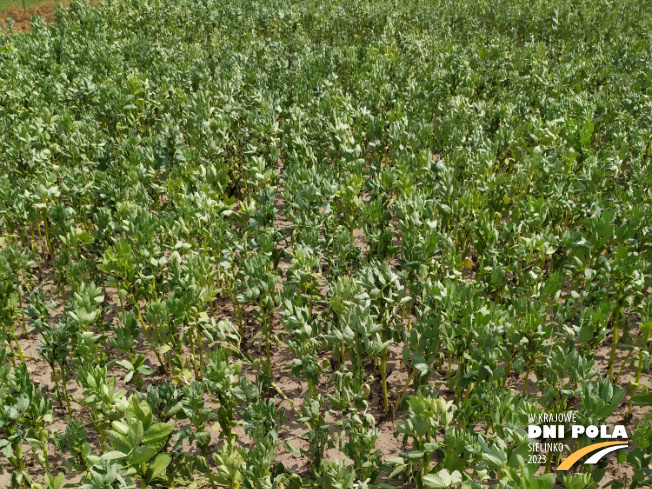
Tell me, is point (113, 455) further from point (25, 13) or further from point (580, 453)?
point (25, 13)

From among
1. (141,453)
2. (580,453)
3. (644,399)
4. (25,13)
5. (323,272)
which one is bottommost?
(580,453)

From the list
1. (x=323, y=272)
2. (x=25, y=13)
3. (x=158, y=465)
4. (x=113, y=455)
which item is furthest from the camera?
(x=25, y=13)

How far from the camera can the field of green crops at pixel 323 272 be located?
3303mm

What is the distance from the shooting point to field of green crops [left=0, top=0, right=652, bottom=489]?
3303 millimetres

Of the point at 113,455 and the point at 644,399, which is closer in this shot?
the point at 113,455

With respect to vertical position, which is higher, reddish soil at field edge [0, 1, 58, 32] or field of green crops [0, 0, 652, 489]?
reddish soil at field edge [0, 1, 58, 32]

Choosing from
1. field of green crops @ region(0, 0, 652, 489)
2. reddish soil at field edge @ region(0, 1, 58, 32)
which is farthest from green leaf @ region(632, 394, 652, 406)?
reddish soil at field edge @ region(0, 1, 58, 32)

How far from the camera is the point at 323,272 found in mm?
5691

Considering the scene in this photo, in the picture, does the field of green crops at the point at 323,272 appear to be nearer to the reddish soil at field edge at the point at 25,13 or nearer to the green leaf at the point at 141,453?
the green leaf at the point at 141,453

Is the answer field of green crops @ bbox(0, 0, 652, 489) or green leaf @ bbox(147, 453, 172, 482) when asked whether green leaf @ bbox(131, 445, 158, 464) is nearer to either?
field of green crops @ bbox(0, 0, 652, 489)

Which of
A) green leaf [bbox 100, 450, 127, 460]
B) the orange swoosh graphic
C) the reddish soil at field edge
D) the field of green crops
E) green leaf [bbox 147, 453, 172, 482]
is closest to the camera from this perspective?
green leaf [bbox 100, 450, 127, 460]

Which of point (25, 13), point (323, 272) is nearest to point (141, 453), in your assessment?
point (323, 272)

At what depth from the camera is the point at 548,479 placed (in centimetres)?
252

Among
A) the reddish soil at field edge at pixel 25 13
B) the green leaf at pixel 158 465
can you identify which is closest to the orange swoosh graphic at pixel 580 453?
the green leaf at pixel 158 465
